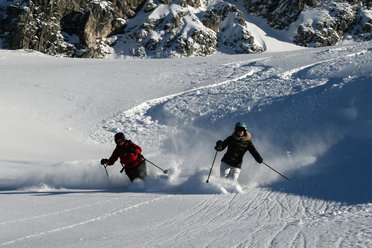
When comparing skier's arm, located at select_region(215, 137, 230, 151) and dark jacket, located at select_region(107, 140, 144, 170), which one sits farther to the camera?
dark jacket, located at select_region(107, 140, 144, 170)

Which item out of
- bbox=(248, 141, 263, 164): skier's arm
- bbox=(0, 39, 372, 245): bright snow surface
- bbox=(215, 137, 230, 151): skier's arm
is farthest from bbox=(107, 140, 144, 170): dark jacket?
bbox=(248, 141, 263, 164): skier's arm

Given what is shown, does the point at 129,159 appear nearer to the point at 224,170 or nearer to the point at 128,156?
the point at 128,156

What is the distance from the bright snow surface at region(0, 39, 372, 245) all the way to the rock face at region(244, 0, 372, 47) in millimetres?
70162

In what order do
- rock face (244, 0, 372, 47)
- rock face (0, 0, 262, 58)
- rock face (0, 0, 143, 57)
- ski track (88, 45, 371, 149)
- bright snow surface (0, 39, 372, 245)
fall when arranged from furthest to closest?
rock face (244, 0, 372, 47), rock face (0, 0, 262, 58), rock face (0, 0, 143, 57), ski track (88, 45, 371, 149), bright snow surface (0, 39, 372, 245)

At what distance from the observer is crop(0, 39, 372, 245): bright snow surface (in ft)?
18.9

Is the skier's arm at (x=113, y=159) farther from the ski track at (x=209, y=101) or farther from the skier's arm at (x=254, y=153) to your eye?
the ski track at (x=209, y=101)

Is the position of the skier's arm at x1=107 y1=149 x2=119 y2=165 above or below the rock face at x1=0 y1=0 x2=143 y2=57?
below

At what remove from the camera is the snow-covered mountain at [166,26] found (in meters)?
74.6

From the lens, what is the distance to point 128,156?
9.47 meters

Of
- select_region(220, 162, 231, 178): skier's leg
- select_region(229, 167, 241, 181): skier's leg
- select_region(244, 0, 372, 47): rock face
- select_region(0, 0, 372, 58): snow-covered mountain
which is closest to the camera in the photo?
select_region(229, 167, 241, 181): skier's leg

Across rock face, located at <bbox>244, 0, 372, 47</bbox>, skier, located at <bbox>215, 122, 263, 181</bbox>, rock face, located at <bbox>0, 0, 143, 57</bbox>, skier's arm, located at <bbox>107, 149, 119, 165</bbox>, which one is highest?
rock face, located at <bbox>244, 0, 372, 47</bbox>

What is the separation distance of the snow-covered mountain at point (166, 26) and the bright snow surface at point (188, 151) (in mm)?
54064

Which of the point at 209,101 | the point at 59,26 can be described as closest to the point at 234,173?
the point at 209,101

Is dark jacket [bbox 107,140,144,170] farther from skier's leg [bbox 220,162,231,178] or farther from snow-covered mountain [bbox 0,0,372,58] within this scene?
snow-covered mountain [bbox 0,0,372,58]
